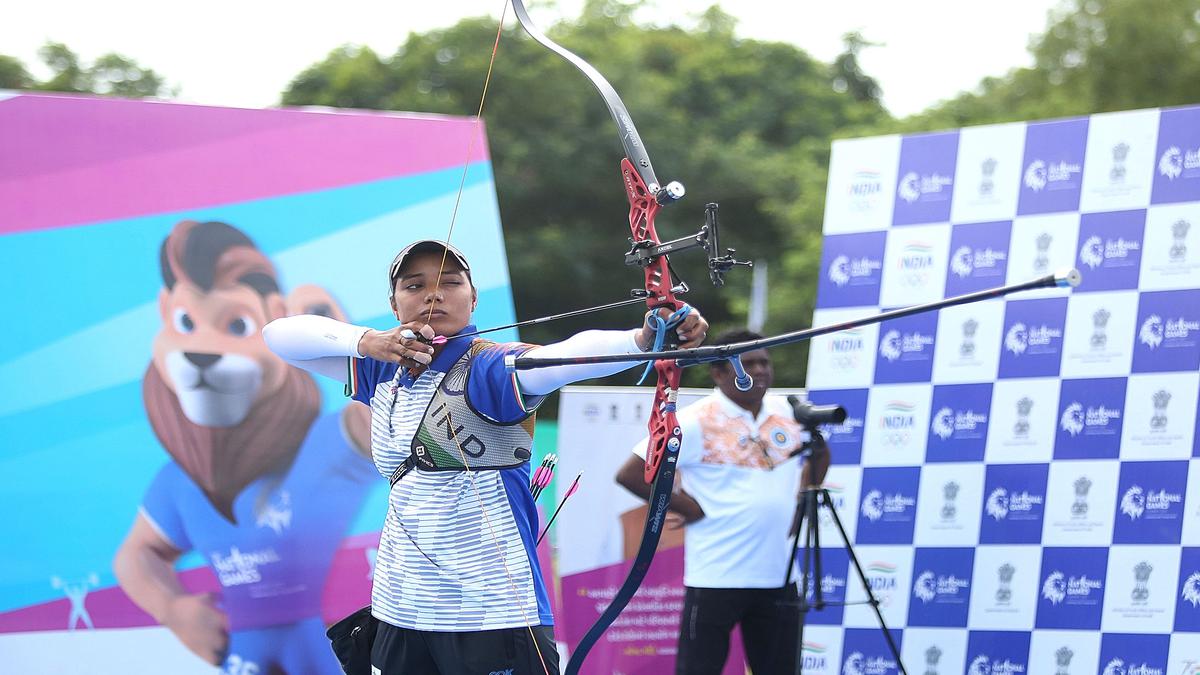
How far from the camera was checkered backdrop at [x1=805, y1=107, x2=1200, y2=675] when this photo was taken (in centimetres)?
429

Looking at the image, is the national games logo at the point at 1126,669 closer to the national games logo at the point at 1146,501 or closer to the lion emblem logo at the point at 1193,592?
the lion emblem logo at the point at 1193,592

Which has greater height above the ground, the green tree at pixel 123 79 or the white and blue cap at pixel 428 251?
the green tree at pixel 123 79

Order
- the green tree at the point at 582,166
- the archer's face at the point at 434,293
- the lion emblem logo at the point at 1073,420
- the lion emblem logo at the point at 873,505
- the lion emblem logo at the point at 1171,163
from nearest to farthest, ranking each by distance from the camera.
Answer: the archer's face at the point at 434,293, the lion emblem logo at the point at 1171,163, the lion emblem logo at the point at 1073,420, the lion emblem logo at the point at 873,505, the green tree at the point at 582,166

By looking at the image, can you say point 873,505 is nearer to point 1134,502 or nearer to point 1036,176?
point 1134,502

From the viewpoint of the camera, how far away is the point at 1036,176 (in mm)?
4621

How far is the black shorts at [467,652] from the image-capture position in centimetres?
255

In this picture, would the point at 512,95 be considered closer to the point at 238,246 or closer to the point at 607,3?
the point at 607,3

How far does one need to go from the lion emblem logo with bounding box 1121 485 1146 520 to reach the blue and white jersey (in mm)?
2499

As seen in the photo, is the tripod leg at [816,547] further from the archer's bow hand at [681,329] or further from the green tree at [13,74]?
the green tree at [13,74]

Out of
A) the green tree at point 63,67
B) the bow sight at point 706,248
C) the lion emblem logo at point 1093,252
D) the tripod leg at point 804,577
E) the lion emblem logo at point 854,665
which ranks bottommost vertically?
the lion emblem logo at point 854,665

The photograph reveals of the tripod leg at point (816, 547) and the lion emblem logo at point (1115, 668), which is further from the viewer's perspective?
the lion emblem logo at point (1115, 668)

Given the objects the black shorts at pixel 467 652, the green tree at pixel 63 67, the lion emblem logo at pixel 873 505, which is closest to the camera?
the black shorts at pixel 467 652

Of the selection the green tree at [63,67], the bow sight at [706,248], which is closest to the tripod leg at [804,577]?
the bow sight at [706,248]

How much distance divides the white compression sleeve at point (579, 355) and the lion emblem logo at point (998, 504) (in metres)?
2.50
